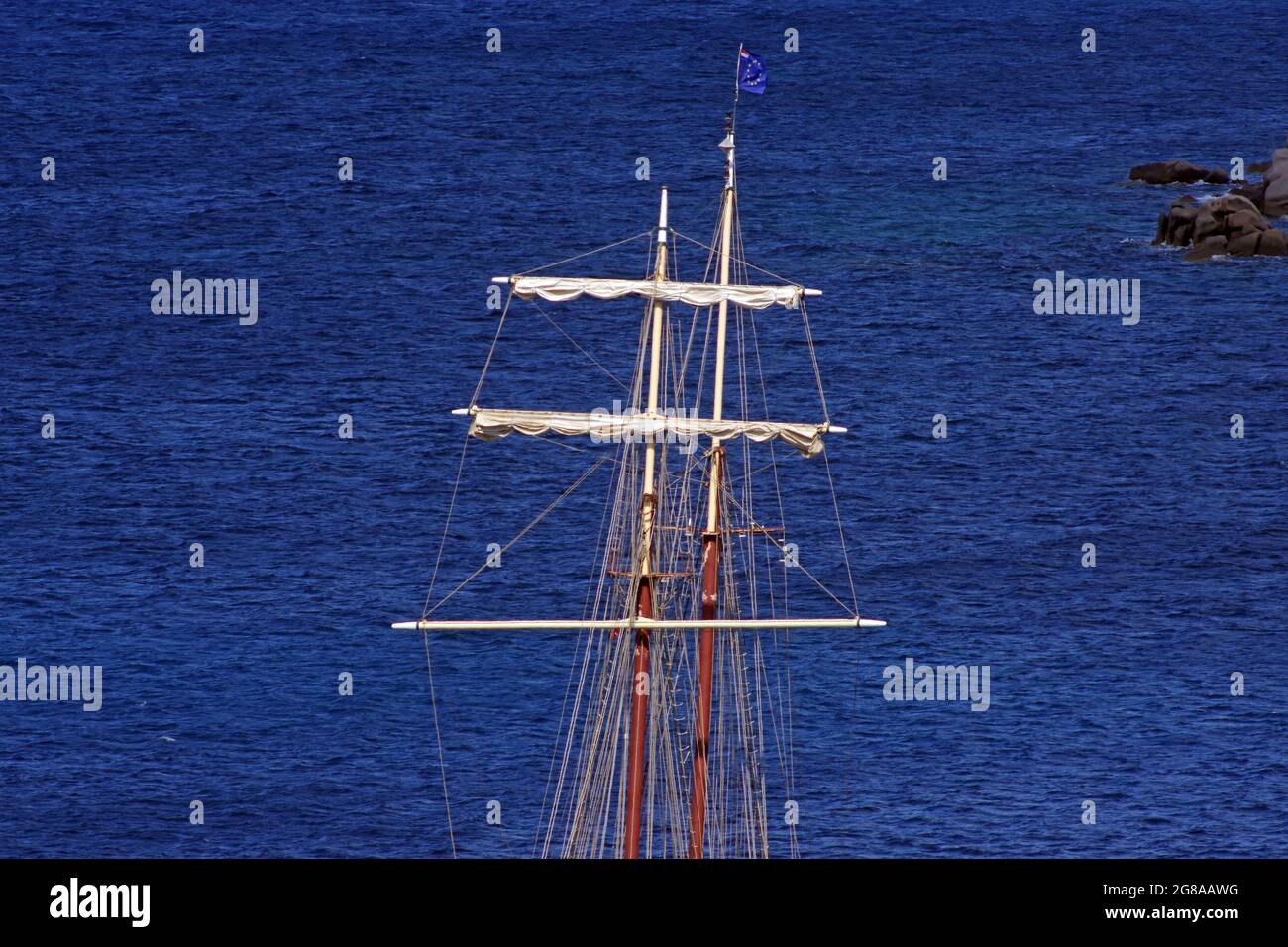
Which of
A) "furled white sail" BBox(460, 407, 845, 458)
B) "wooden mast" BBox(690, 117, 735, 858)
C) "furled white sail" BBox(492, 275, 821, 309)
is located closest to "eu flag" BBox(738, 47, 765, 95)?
"wooden mast" BBox(690, 117, 735, 858)

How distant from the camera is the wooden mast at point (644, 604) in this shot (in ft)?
263

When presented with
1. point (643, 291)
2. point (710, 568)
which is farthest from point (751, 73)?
point (710, 568)

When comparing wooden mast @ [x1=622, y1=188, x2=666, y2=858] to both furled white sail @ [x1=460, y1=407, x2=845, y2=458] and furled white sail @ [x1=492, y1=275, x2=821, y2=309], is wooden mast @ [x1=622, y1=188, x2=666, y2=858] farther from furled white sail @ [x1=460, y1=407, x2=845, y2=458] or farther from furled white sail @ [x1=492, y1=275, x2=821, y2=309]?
furled white sail @ [x1=492, y1=275, x2=821, y2=309]

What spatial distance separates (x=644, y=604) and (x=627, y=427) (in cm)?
613

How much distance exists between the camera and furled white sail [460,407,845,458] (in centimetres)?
8250

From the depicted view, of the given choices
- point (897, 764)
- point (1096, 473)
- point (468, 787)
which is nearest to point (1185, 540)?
point (1096, 473)

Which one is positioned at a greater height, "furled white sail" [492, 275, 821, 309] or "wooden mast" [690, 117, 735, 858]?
"furled white sail" [492, 275, 821, 309]

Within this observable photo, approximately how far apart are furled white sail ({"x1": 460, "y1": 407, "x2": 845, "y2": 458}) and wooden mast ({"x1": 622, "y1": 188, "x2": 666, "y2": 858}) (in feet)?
2.19

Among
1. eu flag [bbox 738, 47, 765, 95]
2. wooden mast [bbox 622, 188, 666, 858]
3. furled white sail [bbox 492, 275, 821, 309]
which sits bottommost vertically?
wooden mast [bbox 622, 188, 666, 858]

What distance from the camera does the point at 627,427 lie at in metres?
82.8

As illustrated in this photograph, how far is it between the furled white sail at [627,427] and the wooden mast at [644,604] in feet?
2.19

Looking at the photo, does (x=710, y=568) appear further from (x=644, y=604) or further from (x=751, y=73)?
(x=751, y=73)
